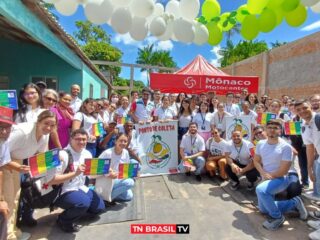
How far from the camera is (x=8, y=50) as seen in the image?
9.07m

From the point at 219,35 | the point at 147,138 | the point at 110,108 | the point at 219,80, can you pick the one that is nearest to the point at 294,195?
the point at 219,35

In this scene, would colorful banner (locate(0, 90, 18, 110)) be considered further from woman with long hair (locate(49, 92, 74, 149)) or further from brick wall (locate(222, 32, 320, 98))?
brick wall (locate(222, 32, 320, 98))

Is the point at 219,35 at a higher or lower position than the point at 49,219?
higher

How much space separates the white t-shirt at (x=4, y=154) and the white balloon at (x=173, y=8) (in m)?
2.36

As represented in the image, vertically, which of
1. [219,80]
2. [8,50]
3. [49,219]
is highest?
[8,50]

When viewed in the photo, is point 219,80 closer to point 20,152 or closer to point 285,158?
point 285,158

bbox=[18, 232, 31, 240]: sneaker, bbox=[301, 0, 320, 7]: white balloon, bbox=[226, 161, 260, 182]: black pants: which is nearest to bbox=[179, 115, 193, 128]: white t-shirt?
bbox=[226, 161, 260, 182]: black pants

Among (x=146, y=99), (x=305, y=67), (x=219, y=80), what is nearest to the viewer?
(x=146, y=99)

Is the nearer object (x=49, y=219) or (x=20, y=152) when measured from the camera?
(x=20, y=152)

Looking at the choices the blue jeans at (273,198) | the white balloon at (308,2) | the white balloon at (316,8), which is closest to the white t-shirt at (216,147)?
the blue jeans at (273,198)

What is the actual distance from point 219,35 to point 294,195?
229cm

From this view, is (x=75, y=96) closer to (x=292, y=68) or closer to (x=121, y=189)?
(x=121, y=189)

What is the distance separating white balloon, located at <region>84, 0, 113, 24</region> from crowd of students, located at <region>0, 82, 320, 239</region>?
3.53ft

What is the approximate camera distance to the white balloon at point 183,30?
3.50m
